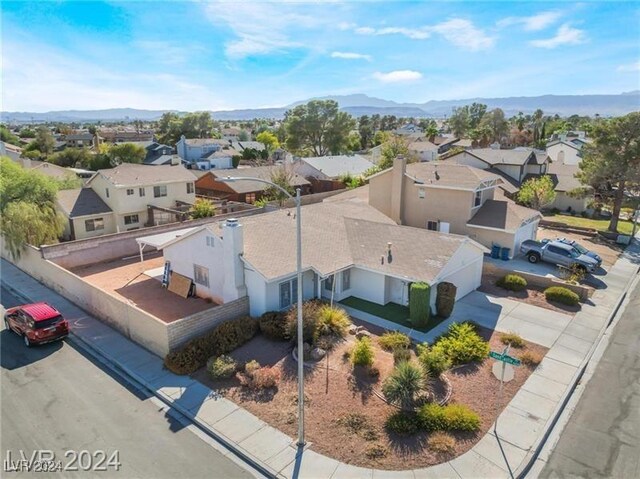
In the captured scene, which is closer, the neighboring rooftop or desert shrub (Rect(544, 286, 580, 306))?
desert shrub (Rect(544, 286, 580, 306))

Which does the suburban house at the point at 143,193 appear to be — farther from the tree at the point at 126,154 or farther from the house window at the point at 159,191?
the tree at the point at 126,154

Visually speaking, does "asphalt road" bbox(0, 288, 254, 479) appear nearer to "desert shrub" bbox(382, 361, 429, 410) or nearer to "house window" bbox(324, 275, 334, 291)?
"desert shrub" bbox(382, 361, 429, 410)

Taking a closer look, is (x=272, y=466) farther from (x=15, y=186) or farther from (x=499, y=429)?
(x=15, y=186)

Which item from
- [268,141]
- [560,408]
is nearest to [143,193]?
[560,408]

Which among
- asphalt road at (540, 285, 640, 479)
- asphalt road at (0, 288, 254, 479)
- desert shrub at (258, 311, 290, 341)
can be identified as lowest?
asphalt road at (540, 285, 640, 479)

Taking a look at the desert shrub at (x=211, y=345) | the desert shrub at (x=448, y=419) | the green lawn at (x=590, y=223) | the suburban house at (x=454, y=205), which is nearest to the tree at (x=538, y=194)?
the green lawn at (x=590, y=223)

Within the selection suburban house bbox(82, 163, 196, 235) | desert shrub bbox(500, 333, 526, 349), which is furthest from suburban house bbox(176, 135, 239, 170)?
desert shrub bbox(500, 333, 526, 349)
